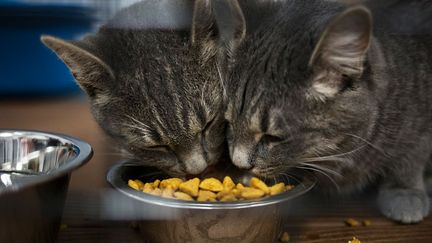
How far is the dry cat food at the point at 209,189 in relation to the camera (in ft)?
3.95

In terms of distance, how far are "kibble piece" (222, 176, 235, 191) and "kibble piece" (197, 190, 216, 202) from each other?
4 centimetres

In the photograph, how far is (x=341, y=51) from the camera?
3.62 feet

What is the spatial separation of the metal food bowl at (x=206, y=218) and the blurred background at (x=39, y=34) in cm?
41

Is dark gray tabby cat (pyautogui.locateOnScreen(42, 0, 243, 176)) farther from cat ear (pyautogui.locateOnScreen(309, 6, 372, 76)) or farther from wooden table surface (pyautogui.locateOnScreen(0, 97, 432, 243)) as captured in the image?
cat ear (pyautogui.locateOnScreen(309, 6, 372, 76))

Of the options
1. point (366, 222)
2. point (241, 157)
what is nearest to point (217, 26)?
point (241, 157)

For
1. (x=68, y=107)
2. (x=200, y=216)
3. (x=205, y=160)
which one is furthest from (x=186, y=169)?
(x=68, y=107)

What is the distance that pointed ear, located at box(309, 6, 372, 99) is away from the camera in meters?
1.04

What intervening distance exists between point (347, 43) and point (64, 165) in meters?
0.62

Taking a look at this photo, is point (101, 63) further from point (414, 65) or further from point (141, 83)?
point (414, 65)

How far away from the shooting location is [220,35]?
51.0 inches

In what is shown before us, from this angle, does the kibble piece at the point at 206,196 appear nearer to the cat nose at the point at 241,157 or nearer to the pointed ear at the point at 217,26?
the cat nose at the point at 241,157

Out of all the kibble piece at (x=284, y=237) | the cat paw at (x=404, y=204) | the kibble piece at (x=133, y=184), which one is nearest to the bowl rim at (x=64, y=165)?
the kibble piece at (x=133, y=184)

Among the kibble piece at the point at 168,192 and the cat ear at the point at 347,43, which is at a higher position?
the cat ear at the point at 347,43

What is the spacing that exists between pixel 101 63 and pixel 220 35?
0.93 ft
